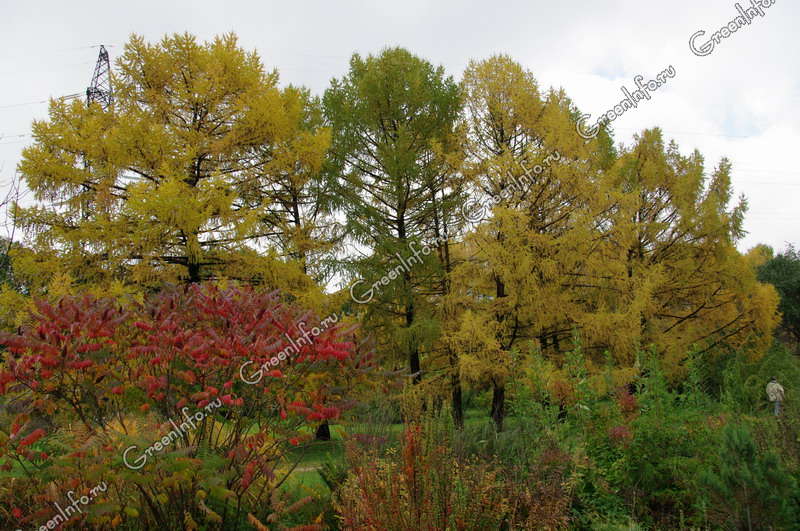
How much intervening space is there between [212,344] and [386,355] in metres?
8.67

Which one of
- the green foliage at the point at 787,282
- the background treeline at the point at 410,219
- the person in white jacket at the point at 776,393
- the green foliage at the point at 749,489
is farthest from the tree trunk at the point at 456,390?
the green foliage at the point at 787,282

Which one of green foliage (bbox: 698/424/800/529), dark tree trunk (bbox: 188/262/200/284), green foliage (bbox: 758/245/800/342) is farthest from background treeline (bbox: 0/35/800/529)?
green foliage (bbox: 758/245/800/342)

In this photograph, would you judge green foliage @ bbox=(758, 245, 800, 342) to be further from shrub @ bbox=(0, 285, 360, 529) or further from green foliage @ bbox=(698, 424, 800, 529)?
shrub @ bbox=(0, 285, 360, 529)

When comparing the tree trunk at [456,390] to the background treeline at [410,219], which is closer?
the background treeline at [410,219]

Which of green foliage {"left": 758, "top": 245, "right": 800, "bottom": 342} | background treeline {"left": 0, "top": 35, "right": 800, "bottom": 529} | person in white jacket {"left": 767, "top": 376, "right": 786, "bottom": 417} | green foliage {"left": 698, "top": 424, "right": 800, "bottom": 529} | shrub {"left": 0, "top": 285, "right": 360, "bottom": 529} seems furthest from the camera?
green foliage {"left": 758, "top": 245, "right": 800, "bottom": 342}

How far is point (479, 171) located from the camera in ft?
37.9

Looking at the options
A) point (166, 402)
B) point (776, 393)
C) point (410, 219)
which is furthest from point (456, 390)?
point (166, 402)

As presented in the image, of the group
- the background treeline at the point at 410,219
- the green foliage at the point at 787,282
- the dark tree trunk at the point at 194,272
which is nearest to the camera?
the background treeline at the point at 410,219

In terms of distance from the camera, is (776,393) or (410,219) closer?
(776,393)

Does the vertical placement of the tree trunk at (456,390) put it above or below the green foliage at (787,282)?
below

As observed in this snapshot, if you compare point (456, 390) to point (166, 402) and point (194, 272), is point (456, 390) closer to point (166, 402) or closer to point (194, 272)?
point (194, 272)

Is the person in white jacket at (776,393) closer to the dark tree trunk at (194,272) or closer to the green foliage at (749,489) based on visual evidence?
the green foliage at (749,489)

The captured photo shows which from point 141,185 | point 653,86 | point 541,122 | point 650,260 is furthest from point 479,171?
point 141,185

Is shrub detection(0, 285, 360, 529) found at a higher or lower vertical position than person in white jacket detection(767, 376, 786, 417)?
higher
